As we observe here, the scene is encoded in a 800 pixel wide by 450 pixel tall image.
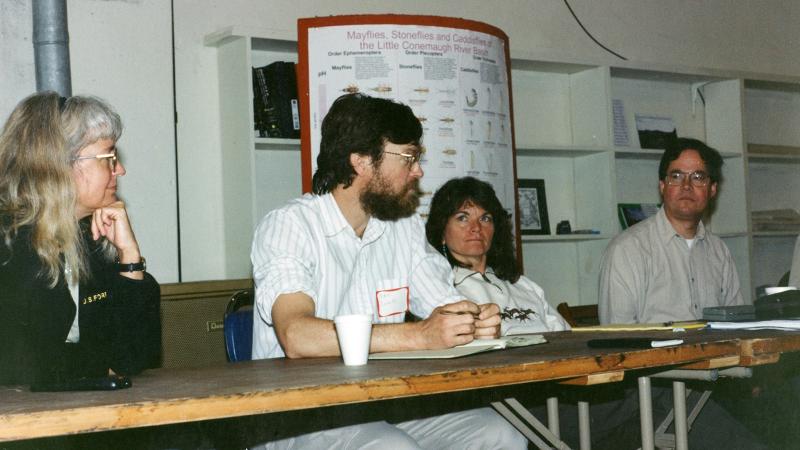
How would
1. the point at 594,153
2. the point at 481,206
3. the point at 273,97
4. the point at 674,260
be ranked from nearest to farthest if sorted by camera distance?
1. the point at 481,206
2. the point at 674,260
3. the point at 273,97
4. the point at 594,153

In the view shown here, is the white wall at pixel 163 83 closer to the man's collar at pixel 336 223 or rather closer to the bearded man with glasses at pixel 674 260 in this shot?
the bearded man with glasses at pixel 674 260

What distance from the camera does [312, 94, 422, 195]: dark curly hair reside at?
275 centimetres

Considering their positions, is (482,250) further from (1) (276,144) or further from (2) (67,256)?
(2) (67,256)

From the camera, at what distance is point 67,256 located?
2.06 m

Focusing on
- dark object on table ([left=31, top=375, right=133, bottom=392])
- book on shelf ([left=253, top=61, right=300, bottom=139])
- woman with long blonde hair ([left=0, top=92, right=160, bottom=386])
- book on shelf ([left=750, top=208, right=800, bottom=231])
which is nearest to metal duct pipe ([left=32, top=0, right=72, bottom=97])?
book on shelf ([left=253, top=61, right=300, bottom=139])

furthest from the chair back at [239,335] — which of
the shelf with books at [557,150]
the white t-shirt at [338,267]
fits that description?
the shelf with books at [557,150]

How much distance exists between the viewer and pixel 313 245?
2.52m

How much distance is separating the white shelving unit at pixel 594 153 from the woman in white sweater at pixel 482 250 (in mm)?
1003

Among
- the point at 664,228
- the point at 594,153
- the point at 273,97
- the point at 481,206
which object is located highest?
the point at 273,97

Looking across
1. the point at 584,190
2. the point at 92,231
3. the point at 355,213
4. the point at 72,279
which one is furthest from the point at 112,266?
the point at 584,190

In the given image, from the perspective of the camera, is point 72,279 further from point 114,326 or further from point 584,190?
point 584,190

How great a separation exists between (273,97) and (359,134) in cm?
152

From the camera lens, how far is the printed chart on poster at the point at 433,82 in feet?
12.7

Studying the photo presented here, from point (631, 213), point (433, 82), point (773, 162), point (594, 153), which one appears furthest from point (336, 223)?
point (773, 162)
